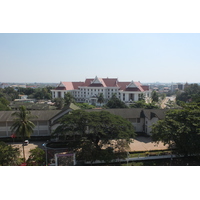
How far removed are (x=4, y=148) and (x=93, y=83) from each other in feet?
138

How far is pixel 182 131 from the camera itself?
41.3 ft

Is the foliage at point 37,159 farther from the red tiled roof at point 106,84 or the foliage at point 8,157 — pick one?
the red tiled roof at point 106,84

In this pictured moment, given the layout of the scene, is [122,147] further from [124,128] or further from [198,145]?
[198,145]

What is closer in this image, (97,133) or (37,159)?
(37,159)

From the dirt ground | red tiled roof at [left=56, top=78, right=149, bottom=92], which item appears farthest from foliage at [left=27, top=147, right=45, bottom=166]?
red tiled roof at [left=56, top=78, right=149, bottom=92]

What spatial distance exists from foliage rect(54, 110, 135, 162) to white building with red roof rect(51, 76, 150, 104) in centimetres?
3360

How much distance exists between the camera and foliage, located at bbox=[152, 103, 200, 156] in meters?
12.4

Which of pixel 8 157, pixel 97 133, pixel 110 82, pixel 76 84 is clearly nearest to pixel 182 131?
pixel 97 133

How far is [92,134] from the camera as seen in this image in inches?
589

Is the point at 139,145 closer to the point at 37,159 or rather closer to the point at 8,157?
the point at 37,159

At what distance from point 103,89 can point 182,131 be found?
40.2m

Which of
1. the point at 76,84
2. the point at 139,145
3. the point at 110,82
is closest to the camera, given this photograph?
the point at 139,145

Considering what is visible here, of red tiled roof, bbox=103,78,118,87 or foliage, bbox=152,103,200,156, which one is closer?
foliage, bbox=152,103,200,156

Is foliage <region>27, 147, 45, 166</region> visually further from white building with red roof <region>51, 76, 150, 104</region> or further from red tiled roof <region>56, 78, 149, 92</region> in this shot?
red tiled roof <region>56, 78, 149, 92</region>
